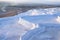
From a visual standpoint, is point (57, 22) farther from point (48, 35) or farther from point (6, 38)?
point (6, 38)

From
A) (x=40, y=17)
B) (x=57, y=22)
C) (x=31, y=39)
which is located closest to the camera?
(x=31, y=39)

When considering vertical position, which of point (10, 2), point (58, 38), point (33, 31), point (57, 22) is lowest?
point (58, 38)

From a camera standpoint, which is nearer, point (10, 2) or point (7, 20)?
point (7, 20)

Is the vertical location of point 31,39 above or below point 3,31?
below

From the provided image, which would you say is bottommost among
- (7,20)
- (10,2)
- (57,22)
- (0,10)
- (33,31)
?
(33,31)

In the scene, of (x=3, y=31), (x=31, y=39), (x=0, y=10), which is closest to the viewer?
(x=31, y=39)

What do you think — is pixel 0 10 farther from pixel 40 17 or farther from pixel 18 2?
pixel 40 17

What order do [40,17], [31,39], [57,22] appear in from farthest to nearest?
[40,17], [57,22], [31,39]

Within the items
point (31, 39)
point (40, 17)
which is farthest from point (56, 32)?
point (40, 17)

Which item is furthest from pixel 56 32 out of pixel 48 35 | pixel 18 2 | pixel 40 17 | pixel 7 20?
pixel 18 2
